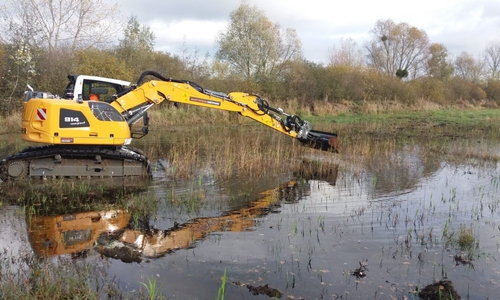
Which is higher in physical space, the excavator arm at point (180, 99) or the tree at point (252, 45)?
the tree at point (252, 45)

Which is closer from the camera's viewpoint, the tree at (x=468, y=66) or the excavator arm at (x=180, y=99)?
the excavator arm at (x=180, y=99)

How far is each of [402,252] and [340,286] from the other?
1.39 m

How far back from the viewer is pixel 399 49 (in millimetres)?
53625

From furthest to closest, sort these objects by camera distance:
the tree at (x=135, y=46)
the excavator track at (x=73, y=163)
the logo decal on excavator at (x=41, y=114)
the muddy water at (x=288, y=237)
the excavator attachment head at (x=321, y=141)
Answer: the tree at (x=135, y=46) < the excavator attachment head at (x=321, y=141) < the excavator track at (x=73, y=163) < the logo decal on excavator at (x=41, y=114) < the muddy water at (x=288, y=237)

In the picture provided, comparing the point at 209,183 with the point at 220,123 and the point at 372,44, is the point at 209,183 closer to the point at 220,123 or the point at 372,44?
the point at 220,123

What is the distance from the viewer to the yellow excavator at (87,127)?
951 cm

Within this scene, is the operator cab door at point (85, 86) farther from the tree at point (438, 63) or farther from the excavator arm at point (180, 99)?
the tree at point (438, 63)

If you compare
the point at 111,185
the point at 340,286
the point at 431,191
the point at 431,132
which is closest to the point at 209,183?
the point at 111,185

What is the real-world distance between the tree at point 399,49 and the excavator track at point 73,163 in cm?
4676

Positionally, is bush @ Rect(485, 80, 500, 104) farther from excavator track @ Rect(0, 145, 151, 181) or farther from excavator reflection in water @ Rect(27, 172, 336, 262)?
excavator reflection in water @ Rect(27, 172, 336, 262)

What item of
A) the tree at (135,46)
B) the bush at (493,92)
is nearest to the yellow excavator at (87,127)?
the tree at (135,46)

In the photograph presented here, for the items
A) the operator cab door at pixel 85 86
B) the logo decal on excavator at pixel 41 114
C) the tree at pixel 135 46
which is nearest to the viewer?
the logo decal on excavator at pixel 41 114

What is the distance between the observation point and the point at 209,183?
388 inches

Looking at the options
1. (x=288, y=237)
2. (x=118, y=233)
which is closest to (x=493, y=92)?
(x=288, y=237)
